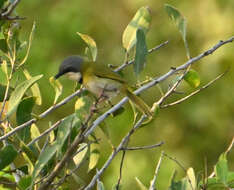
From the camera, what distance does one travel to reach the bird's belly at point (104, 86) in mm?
1858

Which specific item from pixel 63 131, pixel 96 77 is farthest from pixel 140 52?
pixel 63 131

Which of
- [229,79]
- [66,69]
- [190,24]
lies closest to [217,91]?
[229,79]

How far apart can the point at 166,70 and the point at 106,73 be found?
345 centimetres

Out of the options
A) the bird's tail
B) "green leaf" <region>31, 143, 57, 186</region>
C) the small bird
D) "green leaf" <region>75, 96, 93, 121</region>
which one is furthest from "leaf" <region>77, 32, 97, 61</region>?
"green leaf" <region>31, 143, 57, 186</region>

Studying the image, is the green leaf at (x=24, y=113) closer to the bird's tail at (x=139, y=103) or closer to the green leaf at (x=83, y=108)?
the green leaf at (x=83, y=108)

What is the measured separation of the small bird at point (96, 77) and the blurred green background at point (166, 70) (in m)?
2.95

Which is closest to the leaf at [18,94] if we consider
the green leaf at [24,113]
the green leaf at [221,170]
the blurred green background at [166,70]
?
the green leaf at [24,113]

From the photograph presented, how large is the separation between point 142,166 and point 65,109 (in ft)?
3.02

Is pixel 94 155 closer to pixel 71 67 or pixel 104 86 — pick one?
pixel 104 86

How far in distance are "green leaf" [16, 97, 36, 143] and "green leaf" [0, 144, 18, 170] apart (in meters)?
0.17

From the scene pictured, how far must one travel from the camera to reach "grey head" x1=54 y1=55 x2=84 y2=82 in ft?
6.31

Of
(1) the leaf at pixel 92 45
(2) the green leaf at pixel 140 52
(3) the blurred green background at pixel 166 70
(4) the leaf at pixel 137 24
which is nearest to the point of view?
(2) the green leaf at pixel 140 52

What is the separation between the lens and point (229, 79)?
5207 millimetres

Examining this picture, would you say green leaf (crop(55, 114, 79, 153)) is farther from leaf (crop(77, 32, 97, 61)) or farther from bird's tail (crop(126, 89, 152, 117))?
leaf (crop(77, 32, 97, 61))
